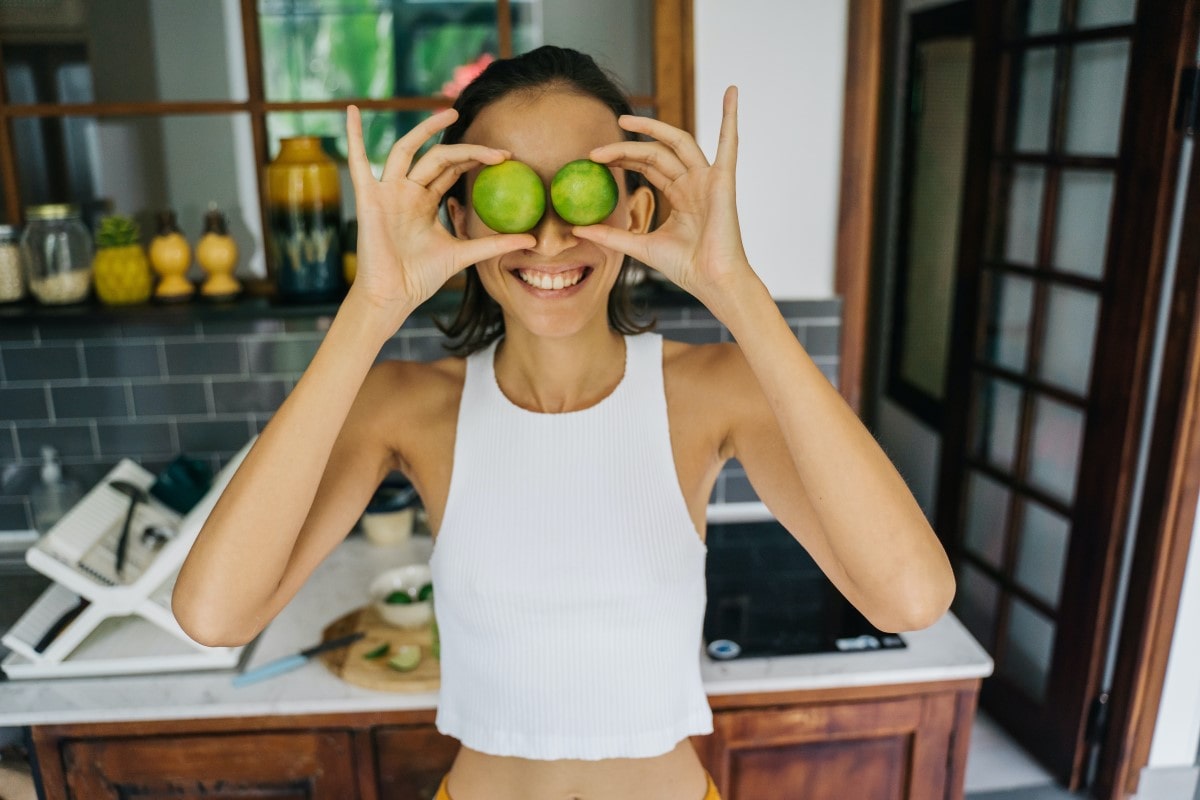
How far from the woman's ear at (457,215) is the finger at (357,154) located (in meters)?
0.23

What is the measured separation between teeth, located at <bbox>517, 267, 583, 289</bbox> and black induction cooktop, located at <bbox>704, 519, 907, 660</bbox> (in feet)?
2.72

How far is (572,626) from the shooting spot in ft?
4.02

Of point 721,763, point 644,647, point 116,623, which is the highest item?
point 644,647

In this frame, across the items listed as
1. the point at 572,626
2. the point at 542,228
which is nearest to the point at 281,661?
the point at 572,626

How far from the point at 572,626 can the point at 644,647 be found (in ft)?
0.34

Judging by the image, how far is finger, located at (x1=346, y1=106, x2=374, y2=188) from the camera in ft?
3.43

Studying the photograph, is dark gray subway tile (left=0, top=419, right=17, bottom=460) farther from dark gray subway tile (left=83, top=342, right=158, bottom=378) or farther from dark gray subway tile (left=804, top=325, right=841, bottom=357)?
dark gray subway tile (left=804, top=325, right=841, bottom=357)

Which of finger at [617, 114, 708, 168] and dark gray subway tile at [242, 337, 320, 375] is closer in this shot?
finger at [617, 114, 708, 168]

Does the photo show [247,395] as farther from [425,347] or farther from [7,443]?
[7,443]

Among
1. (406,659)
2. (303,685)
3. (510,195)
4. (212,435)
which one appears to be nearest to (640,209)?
(510,195)

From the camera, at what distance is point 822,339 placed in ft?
7.38

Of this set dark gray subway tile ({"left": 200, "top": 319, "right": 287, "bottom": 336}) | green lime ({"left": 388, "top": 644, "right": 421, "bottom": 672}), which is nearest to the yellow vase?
dark gray subway tile ({"left": 200, "top": 319, "right": 287, "bottom": 336})

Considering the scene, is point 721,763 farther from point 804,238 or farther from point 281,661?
point 804,238

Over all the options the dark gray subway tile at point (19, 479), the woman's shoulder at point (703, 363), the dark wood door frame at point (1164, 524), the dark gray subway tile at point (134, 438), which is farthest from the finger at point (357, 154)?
the dark wood door frame at point (1164, 524)
